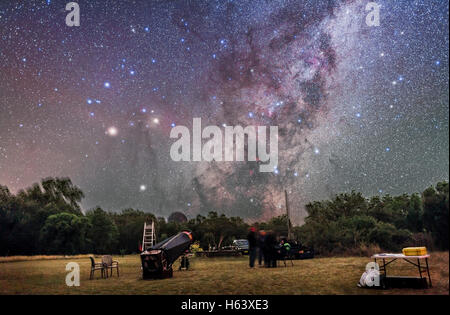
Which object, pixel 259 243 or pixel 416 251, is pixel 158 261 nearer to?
pixel 259 243

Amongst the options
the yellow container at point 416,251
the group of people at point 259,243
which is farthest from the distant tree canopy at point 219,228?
the group of people at point 259,243

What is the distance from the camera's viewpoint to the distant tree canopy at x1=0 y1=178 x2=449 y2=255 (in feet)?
73.1

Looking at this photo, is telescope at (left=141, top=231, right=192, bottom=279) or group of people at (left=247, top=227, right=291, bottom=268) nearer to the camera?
group of people at (left=247, top=227, right=291, bottom=268)

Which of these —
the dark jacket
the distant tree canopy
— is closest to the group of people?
the dark jacket

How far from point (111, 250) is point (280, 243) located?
31.8m

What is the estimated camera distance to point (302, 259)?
71.9 ft

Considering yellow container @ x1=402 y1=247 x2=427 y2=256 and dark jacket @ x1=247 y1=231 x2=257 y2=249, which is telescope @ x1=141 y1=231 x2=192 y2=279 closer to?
dark jacket @ x1=247 y1=231 x2=257 y2=249

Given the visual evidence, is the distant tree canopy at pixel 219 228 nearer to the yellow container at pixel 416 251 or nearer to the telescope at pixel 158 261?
the yellow container at pixel 416 251

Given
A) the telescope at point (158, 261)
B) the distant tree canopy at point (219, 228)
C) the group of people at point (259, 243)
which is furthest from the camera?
the distant tree canopy at point (219, 228)

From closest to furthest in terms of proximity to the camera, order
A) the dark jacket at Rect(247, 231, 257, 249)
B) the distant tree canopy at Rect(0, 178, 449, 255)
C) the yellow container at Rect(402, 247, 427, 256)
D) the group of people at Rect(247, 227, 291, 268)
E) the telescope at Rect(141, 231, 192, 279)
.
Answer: the yellow container at Rect(402, 247, 427, 256) → the dark jacket at Rect(247, 231, 257, 249) → the group of people at Rect(247, 227, 291, 268) → the telescope at Rect(141, 231, 192, 279) → the distant tree canopy at Rect(0, 178, 449, 255)

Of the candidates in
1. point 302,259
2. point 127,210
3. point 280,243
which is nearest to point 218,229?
point 302,259

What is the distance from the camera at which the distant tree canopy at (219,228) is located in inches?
877

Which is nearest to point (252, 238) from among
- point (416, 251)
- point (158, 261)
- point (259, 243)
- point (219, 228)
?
point (259, 243)
